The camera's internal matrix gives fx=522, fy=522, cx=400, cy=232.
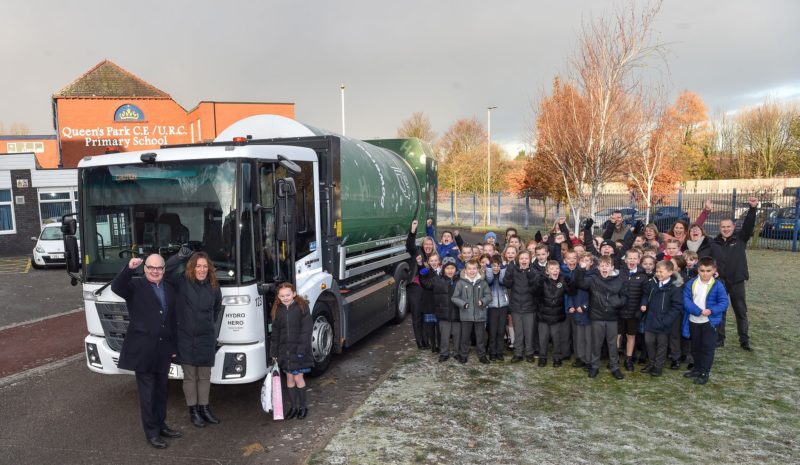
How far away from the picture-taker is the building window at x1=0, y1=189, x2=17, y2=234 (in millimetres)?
22578

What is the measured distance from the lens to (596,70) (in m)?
13.1

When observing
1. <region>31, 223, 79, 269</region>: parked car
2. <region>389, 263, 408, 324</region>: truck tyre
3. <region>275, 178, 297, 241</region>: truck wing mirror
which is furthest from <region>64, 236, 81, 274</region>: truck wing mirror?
<region>31, 223, 79, 269</region>: parked car

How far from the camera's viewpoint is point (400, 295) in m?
9.95

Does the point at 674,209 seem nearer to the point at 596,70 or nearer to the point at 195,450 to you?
the point at 596,70

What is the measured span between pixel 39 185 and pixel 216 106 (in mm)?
12109

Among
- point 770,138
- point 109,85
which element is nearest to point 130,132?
point 109,85

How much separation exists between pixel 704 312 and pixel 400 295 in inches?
206

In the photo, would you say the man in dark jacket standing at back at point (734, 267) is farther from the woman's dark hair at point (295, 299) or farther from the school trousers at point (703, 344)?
the woman's dark hair at point (295, 299)

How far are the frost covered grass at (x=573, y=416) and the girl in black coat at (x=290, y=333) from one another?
796 millimetres

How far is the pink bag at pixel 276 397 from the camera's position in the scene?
5.36m

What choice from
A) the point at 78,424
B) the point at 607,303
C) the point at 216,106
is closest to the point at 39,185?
the point at 216,106

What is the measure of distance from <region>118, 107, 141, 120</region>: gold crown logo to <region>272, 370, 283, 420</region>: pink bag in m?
35.8

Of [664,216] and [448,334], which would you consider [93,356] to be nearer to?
[448,334]

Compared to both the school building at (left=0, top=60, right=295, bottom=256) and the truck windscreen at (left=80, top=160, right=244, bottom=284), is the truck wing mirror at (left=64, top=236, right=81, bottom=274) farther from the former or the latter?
the school building at (left=0, top=60, right=295, bottom=256)
